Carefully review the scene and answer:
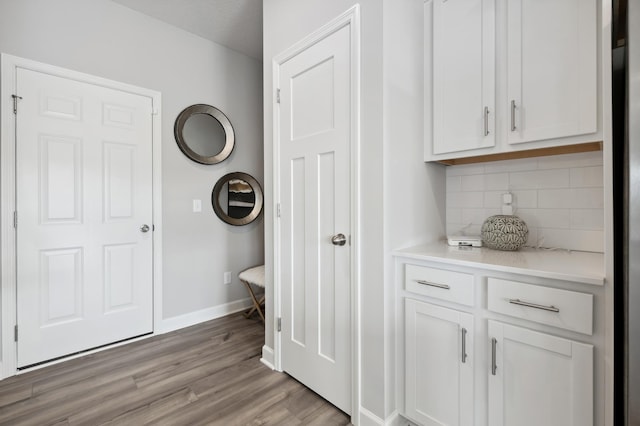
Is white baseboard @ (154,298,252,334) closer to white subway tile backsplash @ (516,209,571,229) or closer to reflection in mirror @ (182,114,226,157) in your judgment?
reflection in mirror @ (182,114,226,157)

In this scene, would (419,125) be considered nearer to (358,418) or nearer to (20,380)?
(358,418)

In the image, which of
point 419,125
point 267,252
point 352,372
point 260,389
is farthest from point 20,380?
point 419,125

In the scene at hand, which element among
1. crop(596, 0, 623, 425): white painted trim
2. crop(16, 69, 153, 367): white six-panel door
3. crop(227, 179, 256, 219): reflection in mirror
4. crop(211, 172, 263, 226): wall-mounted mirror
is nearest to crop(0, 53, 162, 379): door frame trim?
crop(16, 69, 153, 367): white six-panel door

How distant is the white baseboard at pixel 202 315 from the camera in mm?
2709

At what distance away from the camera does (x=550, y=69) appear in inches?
51.0

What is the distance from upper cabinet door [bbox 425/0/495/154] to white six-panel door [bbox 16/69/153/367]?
93.1 inches

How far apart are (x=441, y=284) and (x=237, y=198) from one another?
7.87ft

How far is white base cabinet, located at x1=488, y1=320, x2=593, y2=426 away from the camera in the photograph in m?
1.01

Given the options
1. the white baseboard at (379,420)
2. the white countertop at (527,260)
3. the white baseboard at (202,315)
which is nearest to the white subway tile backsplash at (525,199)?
the white countertop at (527,260)

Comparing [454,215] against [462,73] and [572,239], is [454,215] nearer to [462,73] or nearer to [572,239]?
[572,239]

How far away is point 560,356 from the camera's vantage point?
3.46 feet

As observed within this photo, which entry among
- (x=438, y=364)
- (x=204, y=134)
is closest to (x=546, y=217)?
(x=438, y=364)

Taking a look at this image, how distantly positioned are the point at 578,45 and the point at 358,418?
6.50 ft

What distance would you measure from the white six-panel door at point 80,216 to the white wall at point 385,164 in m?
1.96
